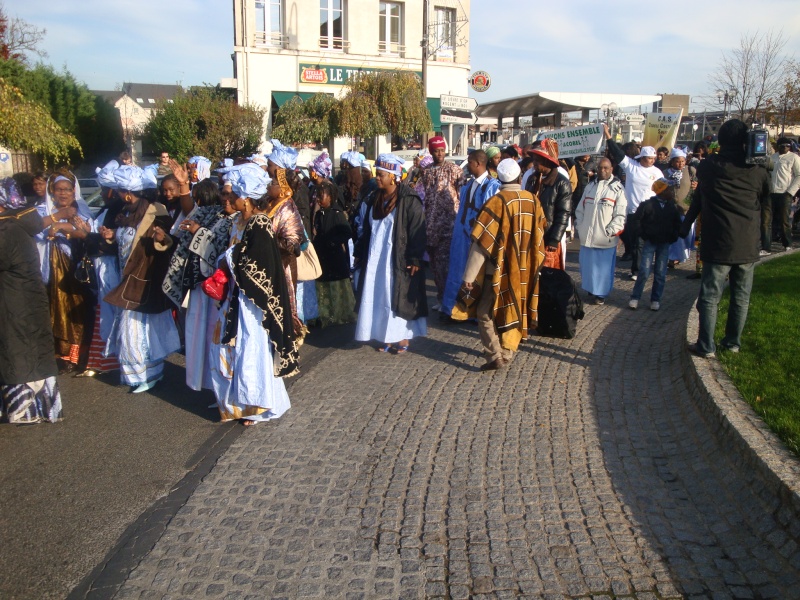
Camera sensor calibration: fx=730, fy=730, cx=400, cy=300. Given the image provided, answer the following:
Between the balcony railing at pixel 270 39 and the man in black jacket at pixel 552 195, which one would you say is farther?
the balcony railing at pixel 270 39

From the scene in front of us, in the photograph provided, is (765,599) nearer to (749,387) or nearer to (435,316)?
(749,387)

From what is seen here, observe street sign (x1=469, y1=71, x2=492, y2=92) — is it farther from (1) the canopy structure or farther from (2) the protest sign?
(2) the protest sign

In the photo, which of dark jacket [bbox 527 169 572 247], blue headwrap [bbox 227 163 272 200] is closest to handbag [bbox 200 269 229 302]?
blue headwrap [bbox 227 163 272 200]

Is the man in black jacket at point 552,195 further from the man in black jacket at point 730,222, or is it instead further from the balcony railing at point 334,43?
the balcony railing at point 334,43

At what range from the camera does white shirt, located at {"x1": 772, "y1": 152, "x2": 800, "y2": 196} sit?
465 inches

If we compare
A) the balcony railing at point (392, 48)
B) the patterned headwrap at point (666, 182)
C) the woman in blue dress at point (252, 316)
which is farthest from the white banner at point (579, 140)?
the balcony railing at point (392, 48)

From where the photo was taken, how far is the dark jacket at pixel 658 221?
8.74 m

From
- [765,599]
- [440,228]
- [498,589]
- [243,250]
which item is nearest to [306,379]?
[243,250]

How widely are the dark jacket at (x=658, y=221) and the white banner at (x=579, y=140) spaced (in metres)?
2.41

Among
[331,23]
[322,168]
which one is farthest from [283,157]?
[331,23]

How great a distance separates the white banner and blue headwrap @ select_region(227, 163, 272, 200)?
6703 millimetres

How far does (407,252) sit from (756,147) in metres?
3.18

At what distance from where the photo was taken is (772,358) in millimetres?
5930

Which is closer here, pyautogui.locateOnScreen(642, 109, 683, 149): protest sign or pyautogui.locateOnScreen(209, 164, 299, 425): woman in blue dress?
pyautogui.locateOnScreen(209, 164, 299, 425): woman in blue dress
